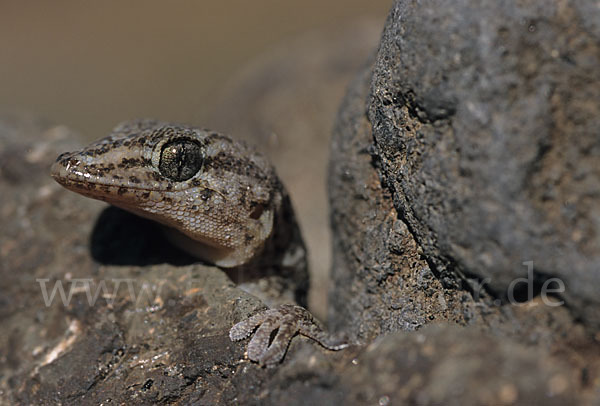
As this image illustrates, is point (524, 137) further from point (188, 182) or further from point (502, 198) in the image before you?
point (188, 182)

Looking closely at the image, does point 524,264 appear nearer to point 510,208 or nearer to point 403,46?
point 510,208

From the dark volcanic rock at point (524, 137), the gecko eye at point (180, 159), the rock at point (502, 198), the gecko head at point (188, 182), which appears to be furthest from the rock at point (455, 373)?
the gecko eye at point (180, 159)

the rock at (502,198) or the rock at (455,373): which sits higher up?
the rock at (502,198)

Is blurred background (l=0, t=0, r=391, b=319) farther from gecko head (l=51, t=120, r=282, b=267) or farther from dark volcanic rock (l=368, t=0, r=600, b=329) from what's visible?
dark volcanic rock (l=368, t=0, r=600, b=329)

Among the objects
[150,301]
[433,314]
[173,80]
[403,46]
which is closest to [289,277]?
[150,301]

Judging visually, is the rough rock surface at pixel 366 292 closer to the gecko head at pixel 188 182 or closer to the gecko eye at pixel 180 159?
the gecko head at pixel 188 182

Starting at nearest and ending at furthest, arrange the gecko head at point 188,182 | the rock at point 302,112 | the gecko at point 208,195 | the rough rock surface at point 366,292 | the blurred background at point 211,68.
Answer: the rough rock surface at point 366,292
the gecko at point 208,195
the gecko head at point 188,182
the rock at point 302,112
the blurred background at point 211,68

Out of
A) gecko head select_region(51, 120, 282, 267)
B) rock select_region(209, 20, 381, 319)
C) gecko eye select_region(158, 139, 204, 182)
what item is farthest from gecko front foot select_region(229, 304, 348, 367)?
rock select_region(209, 20, 381, 319)

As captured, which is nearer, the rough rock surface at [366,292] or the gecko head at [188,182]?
the rough rock surface at [366,292]
